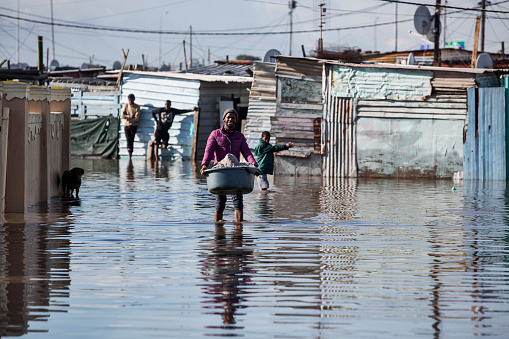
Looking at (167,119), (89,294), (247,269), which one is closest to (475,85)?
(167,119)

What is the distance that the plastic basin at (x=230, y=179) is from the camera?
10.7m

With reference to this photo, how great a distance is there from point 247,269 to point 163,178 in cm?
1313

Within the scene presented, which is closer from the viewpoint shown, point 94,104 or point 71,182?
point 71,182

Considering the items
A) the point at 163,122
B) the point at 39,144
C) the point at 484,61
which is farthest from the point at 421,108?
the point at 39,144

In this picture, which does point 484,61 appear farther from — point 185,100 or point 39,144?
point 39,144

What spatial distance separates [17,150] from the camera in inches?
478

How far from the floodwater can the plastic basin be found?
1.94ft

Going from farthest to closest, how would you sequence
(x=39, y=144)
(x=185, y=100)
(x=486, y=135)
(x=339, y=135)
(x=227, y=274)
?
1. (x=185, y=100)
2. (x=339, y=135)
3. (x=486, y=135)
4. (x=39, y=144)
5. (x=227, y=274)

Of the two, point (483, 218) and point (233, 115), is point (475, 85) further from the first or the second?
point (233, 115)

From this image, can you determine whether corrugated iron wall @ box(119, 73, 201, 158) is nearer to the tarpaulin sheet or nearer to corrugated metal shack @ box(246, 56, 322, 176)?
Answer: the tarpaulin sheet

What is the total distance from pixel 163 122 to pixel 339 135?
9.13 m

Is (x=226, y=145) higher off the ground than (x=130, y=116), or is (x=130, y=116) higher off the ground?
(x=130, y=116)

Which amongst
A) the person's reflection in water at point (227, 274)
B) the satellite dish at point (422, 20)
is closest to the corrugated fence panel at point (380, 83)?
the satellite dish at point (422, 20)

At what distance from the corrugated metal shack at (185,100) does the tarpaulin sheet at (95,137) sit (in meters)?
0.41
